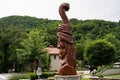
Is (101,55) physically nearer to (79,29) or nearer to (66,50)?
(66,50)

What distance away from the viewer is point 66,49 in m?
21.8

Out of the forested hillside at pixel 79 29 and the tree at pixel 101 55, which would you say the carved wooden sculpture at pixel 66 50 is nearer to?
the tree at pixel 101 55

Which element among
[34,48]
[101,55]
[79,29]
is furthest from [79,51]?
[34,48]

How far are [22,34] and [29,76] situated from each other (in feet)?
98.3

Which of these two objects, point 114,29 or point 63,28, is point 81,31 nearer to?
point 114,29

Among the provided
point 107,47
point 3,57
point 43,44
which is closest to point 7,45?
point 3,57

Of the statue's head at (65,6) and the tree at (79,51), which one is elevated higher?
the statue's head at (65,6)

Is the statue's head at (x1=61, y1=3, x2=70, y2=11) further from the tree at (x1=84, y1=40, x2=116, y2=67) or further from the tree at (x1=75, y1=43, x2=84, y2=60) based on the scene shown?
the tree at (x1=75, y1=43, x2=84, y2=60)

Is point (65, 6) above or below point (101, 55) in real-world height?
above

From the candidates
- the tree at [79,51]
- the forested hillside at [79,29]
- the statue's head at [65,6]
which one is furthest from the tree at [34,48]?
the statue's head at [65,6]

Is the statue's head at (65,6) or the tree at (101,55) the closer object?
the statue's head at (65,6)

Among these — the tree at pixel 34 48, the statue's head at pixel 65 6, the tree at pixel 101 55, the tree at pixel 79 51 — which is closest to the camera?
the statue's head at pixel 65 6

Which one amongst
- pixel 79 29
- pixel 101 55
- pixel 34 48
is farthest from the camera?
pixel 79 29

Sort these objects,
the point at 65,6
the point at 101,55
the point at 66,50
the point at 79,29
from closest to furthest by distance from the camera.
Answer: the point at 66,50, the point at 65,6, the point at 101,55, the point at 79,29
